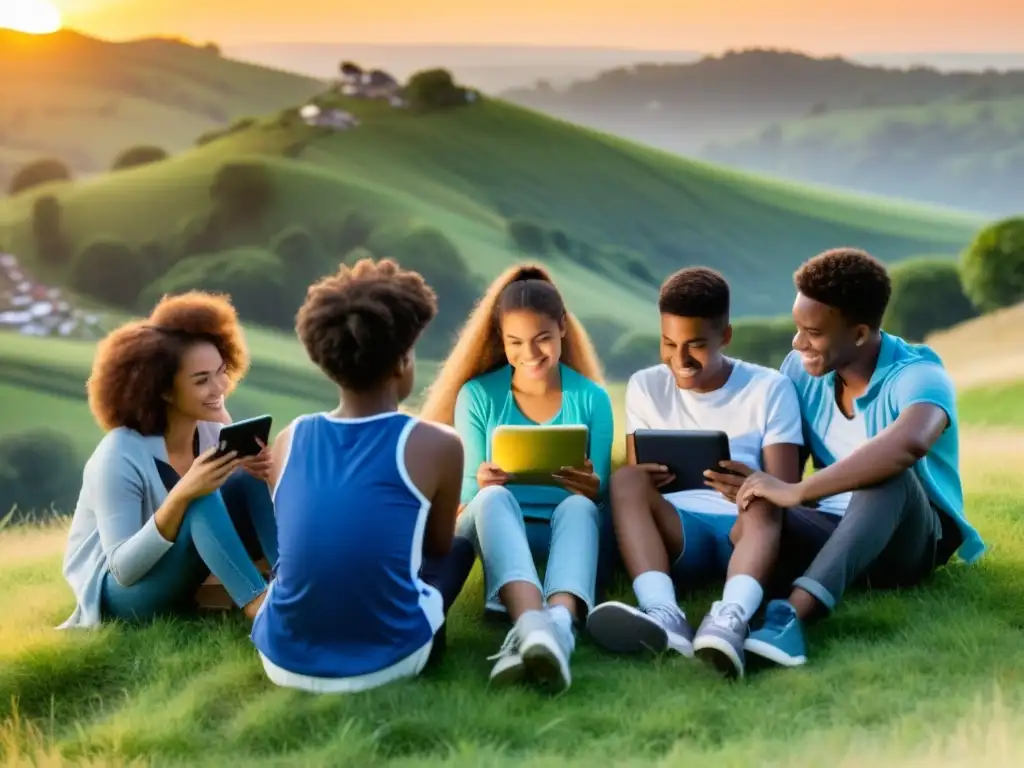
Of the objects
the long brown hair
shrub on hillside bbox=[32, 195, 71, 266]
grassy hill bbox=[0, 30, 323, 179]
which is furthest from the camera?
shrub on hillside bbox=[32, 195, 71, 266]

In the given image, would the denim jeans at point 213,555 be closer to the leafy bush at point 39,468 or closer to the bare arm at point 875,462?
the bare arm at point 875,462

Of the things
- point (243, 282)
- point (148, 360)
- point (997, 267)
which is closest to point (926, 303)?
point (997, 267)

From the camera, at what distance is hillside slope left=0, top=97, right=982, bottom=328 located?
61.1ft

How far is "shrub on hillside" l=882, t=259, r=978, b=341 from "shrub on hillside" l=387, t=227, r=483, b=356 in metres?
5.54

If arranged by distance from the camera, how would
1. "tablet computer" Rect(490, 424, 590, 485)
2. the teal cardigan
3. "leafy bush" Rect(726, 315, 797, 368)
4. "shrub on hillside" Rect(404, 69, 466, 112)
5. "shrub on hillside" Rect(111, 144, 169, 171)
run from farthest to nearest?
"shrub on hillside" Rect(404, 69, 466, 112) → "shrub on hillside" Rect(111, 144, 169, 171) → "leafy bush" Rect(726, 315, 797, 368) → the teal cardigan → "tablet computer" Rect(490, 424, 590, 485)

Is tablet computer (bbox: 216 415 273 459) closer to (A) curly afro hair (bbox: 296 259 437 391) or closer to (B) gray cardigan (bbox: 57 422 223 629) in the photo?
(B) gray cardigan (bbox: 57 422 223 629)

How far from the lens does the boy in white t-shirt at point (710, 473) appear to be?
438 centimetres

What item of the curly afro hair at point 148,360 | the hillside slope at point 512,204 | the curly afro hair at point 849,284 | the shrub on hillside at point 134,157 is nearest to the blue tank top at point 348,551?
the curly afro hair at point 148,360

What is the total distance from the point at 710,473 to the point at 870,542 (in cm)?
58

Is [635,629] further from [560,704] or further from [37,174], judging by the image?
[37,174]

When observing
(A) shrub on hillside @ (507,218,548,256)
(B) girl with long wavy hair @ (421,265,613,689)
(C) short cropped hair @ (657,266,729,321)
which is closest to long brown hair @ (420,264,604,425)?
(B) girl with long wavy hair @ (421,265,613,689)

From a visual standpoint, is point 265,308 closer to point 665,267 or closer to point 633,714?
point 665,267

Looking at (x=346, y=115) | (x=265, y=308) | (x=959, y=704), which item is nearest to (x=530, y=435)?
(x=959, y=704)

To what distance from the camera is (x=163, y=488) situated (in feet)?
14.8
